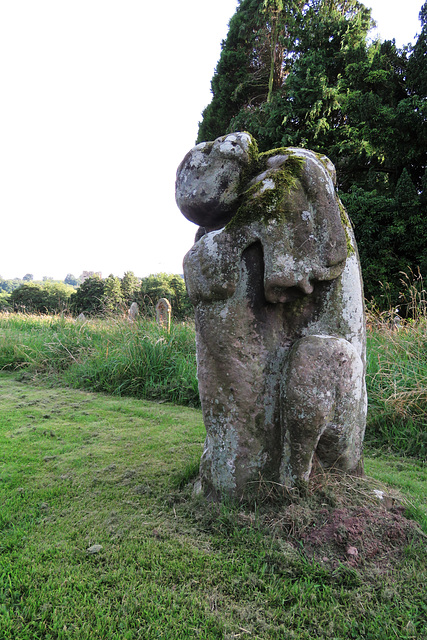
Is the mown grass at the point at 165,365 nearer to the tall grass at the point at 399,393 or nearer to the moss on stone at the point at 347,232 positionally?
the tall grass at the point at 399,393

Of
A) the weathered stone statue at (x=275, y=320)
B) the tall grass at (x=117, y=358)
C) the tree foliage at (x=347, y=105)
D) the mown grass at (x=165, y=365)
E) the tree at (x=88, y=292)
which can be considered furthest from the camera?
the tree at (x=88, y=292)

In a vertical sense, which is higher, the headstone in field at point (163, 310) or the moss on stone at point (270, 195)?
the moss on stone at point (270, 195)

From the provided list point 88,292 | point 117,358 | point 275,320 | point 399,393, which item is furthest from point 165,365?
point 88,292

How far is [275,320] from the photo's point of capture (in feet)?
5.89

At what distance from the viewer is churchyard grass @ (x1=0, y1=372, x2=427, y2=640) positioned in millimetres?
1230

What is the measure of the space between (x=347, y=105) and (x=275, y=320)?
1167 cm

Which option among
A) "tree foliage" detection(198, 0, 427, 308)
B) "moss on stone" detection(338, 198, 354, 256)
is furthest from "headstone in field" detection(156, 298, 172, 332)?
"tree foliage" detection(198, 0, 427, 308)

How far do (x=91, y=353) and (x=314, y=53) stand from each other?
471 inches

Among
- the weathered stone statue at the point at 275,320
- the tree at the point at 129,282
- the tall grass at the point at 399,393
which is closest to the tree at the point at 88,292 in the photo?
the tree at the point at 129,282

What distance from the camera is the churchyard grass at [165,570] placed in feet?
4.04

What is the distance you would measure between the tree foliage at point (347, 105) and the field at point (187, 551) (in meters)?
8.24

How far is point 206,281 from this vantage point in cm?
177

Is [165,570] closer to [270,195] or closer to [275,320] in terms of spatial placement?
[275,320]

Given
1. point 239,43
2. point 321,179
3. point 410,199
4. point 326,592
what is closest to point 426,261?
point 410,199
